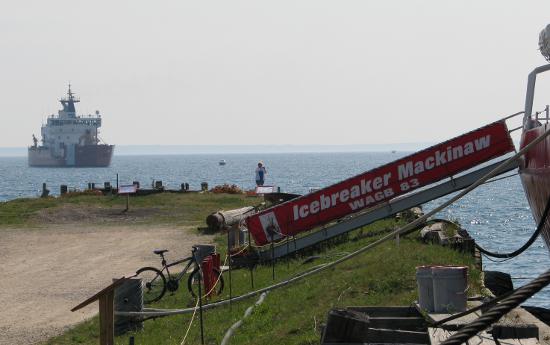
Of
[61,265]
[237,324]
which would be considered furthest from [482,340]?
[61,265]

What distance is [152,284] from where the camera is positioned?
19.9 metres

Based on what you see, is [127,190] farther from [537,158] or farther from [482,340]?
[482,340]

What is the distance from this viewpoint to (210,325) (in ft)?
51.2

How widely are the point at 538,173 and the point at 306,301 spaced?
14.5 feet

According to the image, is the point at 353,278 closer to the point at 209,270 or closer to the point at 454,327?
the point at 209,270

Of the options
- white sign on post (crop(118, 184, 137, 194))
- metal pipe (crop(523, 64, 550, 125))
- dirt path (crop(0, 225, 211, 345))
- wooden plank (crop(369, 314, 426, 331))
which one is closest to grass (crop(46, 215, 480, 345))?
wooden plank (crop(369, 314, 426, 331))

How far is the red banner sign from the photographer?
23.7 metres

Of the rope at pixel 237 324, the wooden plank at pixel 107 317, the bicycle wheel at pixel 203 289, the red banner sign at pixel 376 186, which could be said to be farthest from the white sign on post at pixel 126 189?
the wooden plank at pixel 107 317

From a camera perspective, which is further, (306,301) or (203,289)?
(203,289)

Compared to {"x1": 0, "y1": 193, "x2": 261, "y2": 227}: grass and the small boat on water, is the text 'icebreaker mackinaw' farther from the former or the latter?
{"x1": 0, "y1": 193, "x2": 261, "y2": 227}: grass

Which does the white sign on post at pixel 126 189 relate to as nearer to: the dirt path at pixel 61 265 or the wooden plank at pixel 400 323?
the dirt path at pixel 61 265

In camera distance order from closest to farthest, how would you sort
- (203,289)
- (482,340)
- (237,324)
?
(482,340), (237,324), (203,289)

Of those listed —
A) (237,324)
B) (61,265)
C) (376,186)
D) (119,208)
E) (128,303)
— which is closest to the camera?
(237,324)

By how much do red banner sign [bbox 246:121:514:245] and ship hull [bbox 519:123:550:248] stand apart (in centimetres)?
802
